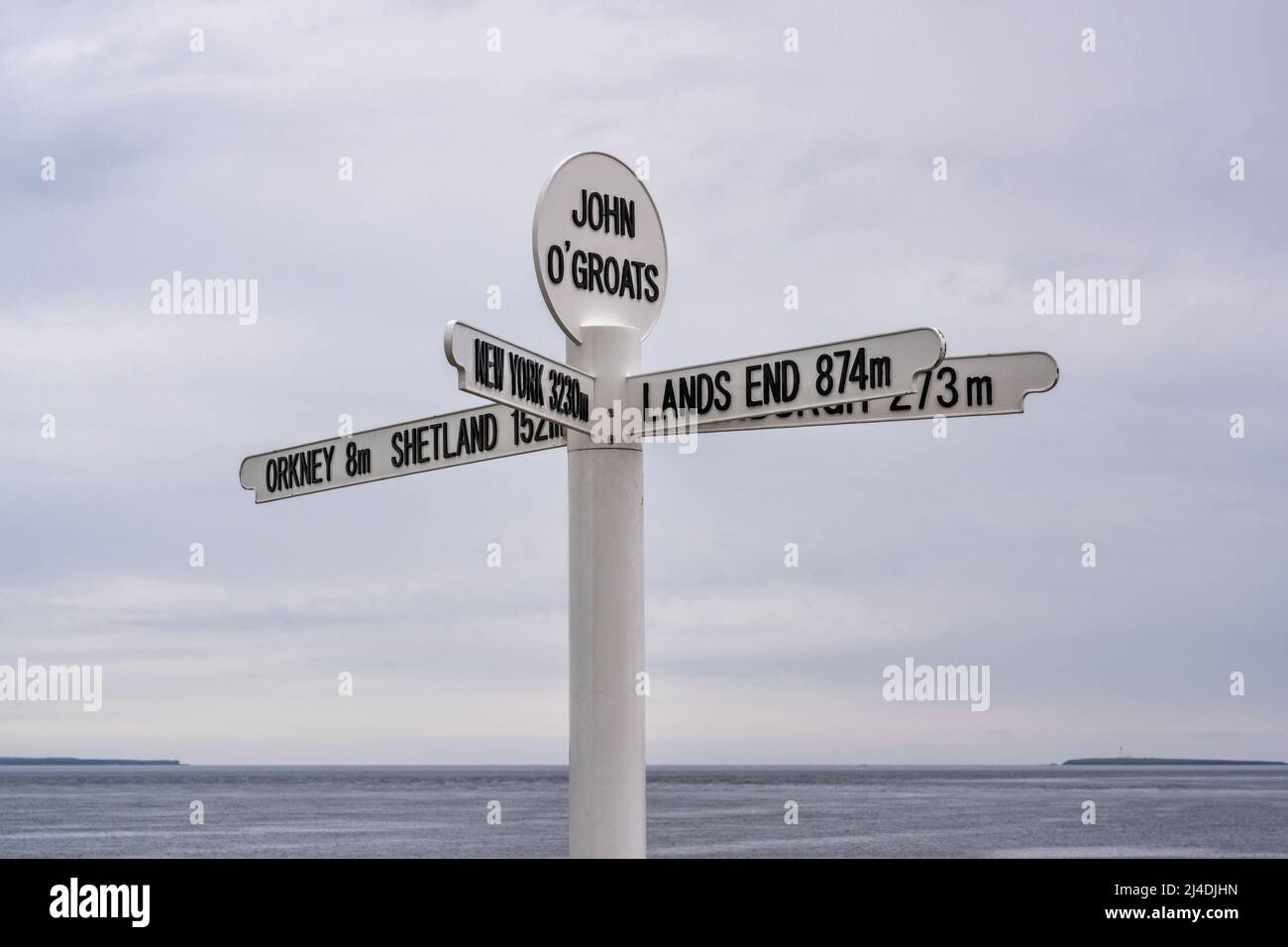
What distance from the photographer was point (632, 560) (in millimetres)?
5500

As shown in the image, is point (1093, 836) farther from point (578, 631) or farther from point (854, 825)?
point (578, 631)

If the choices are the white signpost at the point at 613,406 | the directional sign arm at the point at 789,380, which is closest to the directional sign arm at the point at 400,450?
the white signpost at the point at 613,406

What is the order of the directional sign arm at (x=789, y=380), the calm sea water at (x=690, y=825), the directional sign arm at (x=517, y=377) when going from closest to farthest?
the directional sign arm at (x=517, y=377), the directional sign arm at (x=789, y=380), the calm sea water at (x=690, y=825)

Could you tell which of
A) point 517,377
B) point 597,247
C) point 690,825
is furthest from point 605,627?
point 690,825

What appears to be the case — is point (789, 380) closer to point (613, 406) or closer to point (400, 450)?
point (613, 406)

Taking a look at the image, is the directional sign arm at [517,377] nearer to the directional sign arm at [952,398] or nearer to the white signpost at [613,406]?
the white signpost at [613,406]

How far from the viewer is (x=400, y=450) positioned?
19.7 ft

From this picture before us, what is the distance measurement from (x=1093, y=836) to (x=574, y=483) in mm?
94356

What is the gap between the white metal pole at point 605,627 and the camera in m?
5.44

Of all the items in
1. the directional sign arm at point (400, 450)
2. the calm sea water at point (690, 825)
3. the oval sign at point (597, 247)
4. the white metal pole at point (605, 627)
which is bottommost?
the calm sea water at point (690, 825)
